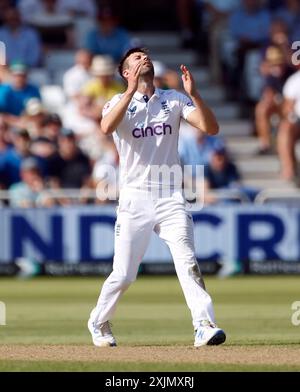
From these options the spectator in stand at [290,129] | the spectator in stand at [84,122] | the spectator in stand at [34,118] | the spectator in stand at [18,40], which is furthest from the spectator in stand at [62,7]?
the spectator in stand at [290,129]

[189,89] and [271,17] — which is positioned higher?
[271,17]

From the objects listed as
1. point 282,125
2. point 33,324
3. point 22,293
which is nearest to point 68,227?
point 22,293

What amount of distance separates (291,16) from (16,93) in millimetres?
5442

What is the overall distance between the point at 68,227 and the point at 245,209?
251 cm

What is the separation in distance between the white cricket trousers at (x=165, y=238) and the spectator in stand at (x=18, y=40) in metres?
12.3

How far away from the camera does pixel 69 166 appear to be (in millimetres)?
19422

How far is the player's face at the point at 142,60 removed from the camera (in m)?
9.41

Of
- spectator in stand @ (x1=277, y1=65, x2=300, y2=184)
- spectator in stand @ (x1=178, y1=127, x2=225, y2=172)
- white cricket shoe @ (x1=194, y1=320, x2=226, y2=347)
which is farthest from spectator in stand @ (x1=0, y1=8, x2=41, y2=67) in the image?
white cricket shoe @ (x1=194, y1=320, x2=226, y2=347)

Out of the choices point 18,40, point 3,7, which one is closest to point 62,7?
point 3,7

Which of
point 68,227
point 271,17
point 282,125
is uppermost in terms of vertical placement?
point 271,17

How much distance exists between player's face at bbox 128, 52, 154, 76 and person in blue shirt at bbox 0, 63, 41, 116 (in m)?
11.0

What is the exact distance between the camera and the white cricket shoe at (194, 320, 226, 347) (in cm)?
959

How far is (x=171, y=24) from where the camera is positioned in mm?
25797

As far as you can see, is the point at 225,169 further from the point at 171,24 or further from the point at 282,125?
the point at 171,24
